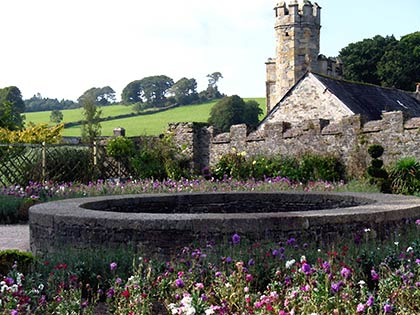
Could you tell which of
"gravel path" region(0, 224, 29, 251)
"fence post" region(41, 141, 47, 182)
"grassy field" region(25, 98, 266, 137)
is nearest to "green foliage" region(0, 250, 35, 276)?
"gravel path" region(0, 224, 29, 251)

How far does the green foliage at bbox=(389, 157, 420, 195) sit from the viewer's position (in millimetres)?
14359

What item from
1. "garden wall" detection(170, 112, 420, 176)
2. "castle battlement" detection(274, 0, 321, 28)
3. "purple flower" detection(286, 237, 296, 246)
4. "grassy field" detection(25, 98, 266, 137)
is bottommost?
"purple flower" detection(286, 237, 296, 246)

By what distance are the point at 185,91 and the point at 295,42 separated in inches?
1535

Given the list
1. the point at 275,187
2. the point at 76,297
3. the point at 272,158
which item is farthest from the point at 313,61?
the point at 76,297

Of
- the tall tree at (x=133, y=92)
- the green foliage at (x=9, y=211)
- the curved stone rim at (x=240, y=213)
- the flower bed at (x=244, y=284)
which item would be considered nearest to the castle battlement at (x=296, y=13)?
the green foliage at (x=9, y=211)

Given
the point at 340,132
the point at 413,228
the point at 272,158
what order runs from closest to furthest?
the point at 413,228 → the point at 340,132 → the point at 272,158

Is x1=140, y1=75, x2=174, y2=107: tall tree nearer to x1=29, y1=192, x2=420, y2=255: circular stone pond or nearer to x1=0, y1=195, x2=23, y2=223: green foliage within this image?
x1=0, y1=195, x2=23, y2=223: green foliage

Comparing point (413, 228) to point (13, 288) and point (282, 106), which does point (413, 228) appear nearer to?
point (13, 288)

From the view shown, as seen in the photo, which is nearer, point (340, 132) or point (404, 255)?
point (404, 255)

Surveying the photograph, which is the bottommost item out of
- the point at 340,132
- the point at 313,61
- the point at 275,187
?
the point at 275,187

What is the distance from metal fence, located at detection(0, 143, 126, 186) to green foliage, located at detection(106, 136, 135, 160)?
1.17ft

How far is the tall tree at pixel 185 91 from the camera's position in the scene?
66750mm

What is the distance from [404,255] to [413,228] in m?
1.79

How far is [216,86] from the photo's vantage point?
76.3m
